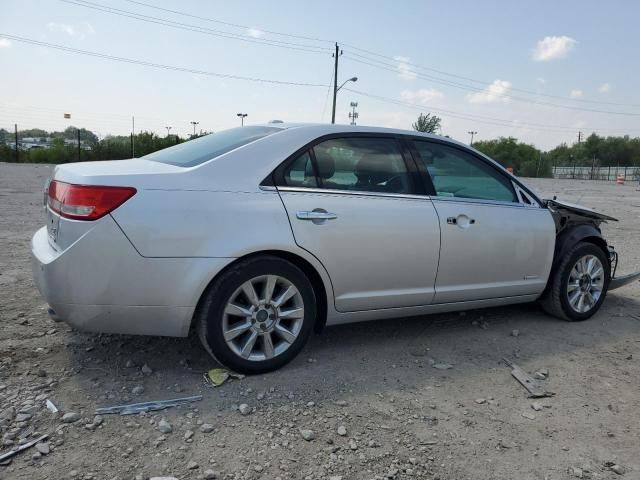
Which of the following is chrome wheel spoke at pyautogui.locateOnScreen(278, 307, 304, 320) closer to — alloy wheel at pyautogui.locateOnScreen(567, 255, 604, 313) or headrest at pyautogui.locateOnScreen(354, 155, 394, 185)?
headrest at pyautogui.locateOnScreen(354, 155, 394, 185)

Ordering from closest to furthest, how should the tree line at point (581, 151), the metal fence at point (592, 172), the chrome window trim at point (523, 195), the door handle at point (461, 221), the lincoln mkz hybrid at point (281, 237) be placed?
the lincoln mkz hybrid at point (281, 237)
the door handle at point (461, 221)
the chrome window trim at point (523, 195)
the metal fence at point (592, 172)
the tree line at point (581, 151)

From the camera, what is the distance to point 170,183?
2.98 metres

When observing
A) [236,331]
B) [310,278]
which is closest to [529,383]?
[310,278]

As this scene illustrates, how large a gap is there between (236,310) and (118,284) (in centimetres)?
68

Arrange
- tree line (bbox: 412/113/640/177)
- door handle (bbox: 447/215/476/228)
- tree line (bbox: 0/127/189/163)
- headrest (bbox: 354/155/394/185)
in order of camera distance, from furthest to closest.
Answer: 1. tree line (bbox: 412/113/640/177)
2. tree line (bbox: 0/127/189/163)
3. door handle (bbox: 447/215/476/228)
4. headrest (bbox: 354/155/394/185)

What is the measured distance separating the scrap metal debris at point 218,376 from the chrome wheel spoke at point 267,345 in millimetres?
205

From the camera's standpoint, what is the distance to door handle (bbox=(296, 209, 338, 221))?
3.27 meters

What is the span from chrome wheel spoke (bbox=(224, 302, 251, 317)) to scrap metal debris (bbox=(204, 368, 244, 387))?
384 millimetres

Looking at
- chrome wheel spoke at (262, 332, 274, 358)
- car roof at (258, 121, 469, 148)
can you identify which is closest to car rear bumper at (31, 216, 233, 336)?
chrome wheel spoke at (262, 332, 274, 358)

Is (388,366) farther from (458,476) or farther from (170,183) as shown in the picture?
(170,183)

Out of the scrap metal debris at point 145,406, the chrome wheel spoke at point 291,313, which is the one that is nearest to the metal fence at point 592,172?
the chrome wheel spoke at point 291,313

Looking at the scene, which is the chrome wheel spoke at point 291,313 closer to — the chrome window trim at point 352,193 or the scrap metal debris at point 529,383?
the chrome window trim at point 352,193

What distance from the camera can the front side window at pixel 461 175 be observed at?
13.0 ft

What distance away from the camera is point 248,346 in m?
3.19
